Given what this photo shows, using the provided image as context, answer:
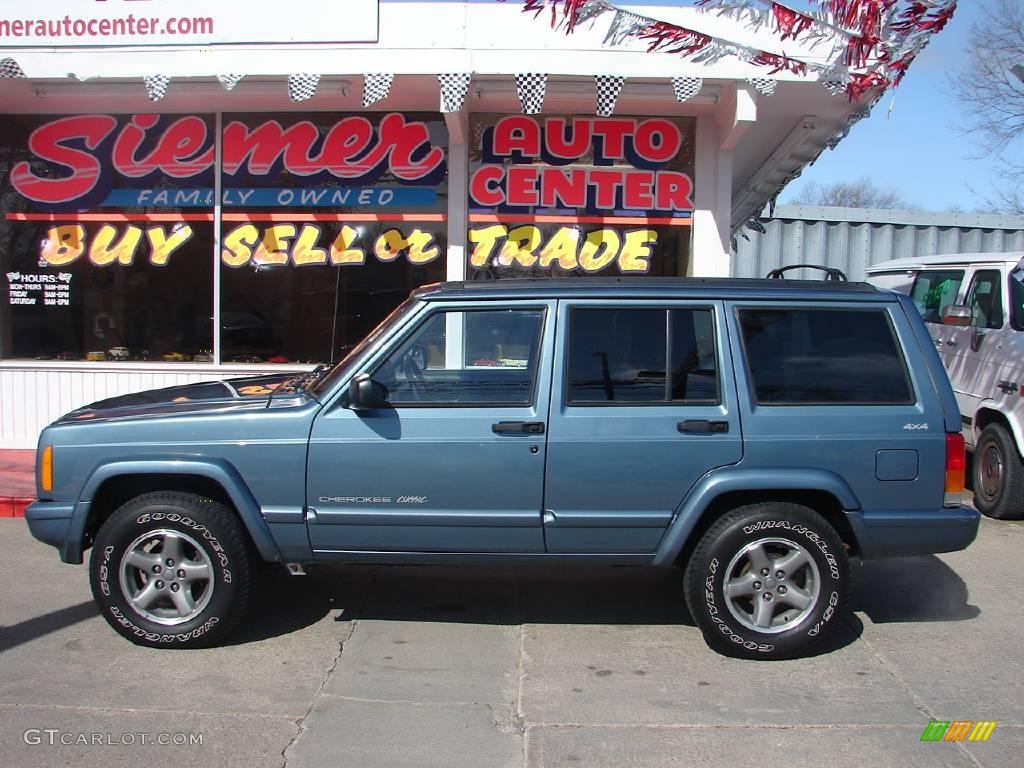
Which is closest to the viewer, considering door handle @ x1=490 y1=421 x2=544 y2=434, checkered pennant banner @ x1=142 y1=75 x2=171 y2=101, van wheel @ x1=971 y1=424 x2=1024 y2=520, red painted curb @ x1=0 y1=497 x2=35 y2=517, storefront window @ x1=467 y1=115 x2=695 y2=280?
door handle @ x1=490 y1=421 x2=544 y2=434

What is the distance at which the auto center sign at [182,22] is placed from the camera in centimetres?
781

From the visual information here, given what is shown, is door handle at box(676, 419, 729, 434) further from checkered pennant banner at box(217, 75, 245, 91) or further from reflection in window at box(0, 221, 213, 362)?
reflection in window at box(0, 221, 213, 362)

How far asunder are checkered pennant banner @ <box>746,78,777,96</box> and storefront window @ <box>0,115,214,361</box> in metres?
5.29

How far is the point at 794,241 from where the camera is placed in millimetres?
15484

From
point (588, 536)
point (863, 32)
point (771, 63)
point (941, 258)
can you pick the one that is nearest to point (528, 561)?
point (588, 536)

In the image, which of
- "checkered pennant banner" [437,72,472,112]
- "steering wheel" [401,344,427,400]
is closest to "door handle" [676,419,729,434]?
"steering wheel" [401,344,427,400]

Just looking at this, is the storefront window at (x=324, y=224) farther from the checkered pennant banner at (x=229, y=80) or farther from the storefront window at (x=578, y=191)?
the checkered pennant banner at (x=229, y=80)

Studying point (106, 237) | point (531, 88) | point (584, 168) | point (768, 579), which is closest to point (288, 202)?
point (106, 237)

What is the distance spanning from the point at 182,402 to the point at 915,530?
3.72 metres

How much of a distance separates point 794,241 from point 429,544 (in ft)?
41.8

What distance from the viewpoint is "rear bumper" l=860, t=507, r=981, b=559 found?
4293 mm

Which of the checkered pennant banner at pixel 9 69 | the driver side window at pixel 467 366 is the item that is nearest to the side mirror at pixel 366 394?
the driver side window at pixel 467 366

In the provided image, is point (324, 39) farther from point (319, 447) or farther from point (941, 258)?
point (941, 258)

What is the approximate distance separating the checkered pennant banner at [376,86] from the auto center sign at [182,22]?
348mm
